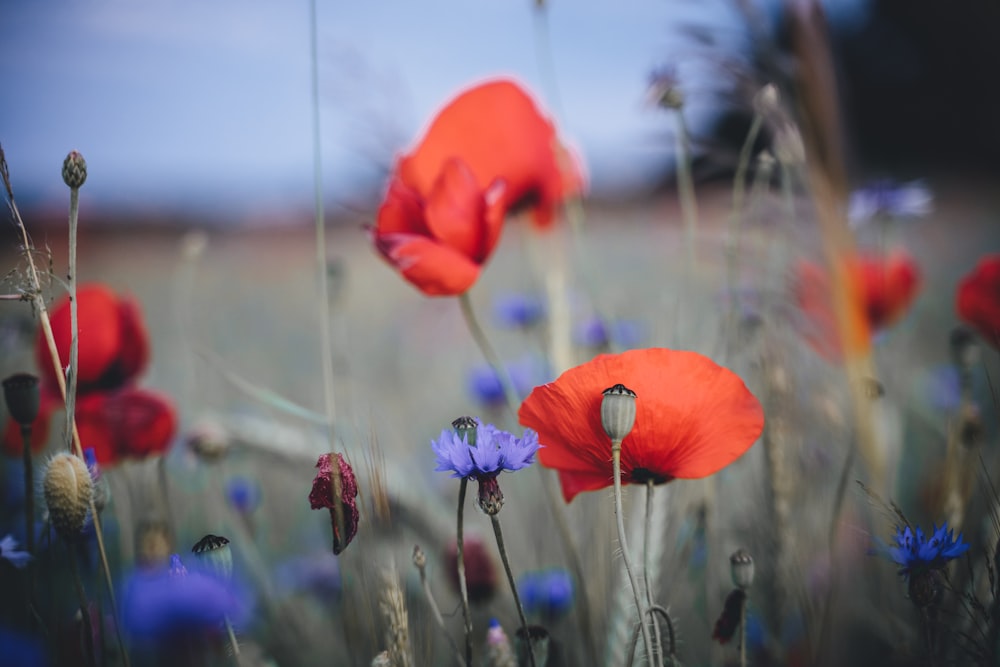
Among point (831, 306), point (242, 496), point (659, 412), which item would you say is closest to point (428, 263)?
point (659, 412)

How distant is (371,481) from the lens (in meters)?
0.37

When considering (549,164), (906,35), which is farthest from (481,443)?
(906,35)

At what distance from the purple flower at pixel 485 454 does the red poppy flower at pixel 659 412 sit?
0.02 metres

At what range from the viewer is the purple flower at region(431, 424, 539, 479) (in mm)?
326

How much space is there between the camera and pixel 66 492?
0.33 metres

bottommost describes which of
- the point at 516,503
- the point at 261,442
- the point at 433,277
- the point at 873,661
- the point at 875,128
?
the point at 873,661

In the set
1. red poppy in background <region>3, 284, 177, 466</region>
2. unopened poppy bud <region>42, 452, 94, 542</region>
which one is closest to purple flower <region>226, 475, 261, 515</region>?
red poppy in background <region>3, 284, 177, 466</region>

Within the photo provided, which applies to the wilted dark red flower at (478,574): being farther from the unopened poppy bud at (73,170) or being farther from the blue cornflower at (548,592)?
the unopened poppy bud at (73,170)

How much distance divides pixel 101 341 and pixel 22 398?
7.2 inches

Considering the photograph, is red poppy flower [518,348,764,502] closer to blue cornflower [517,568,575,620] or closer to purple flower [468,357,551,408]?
blue cornflower [517,568,575,620]

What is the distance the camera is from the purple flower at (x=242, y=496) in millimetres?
828

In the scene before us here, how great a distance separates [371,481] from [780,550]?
331 mm

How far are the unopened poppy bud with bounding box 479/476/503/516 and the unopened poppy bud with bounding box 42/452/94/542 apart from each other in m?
0.20

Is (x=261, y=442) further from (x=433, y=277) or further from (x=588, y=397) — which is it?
(x=588, y=397)
